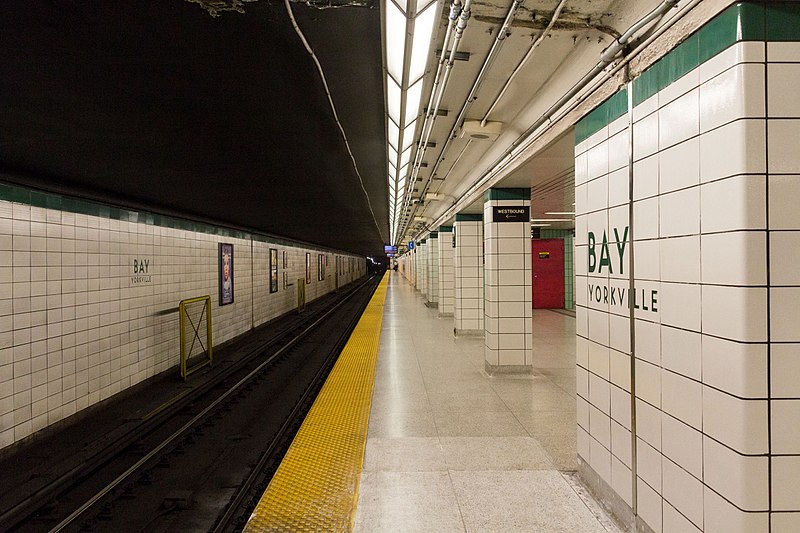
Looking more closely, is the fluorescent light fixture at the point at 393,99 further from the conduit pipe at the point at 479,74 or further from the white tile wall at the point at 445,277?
the white tile wall at the point at 445,277

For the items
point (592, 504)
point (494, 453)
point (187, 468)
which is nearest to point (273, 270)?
point (187, 468)

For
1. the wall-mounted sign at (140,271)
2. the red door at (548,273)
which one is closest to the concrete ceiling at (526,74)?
the wall-mounted sign at (140,271)

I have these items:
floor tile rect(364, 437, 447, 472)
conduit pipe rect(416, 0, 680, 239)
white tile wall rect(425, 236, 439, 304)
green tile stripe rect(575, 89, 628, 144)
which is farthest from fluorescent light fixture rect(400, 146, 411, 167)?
white tile wall rect(425, 236, 439, 304)

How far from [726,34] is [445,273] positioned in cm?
1198

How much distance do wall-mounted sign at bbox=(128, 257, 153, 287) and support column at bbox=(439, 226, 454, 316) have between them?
8468 mm

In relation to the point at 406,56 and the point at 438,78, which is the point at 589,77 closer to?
the point at 438,78

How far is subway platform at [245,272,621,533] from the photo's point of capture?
301 cm

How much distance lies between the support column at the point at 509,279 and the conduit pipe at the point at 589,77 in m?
0.62

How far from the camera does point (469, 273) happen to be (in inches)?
414

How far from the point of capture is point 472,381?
21.8 feet

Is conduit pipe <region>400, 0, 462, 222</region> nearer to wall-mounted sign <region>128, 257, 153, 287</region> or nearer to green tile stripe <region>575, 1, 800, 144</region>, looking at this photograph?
green tile stripe <region>575, 1, 800, 144</region>

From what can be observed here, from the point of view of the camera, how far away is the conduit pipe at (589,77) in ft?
7.82

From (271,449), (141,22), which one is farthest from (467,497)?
(141,22)

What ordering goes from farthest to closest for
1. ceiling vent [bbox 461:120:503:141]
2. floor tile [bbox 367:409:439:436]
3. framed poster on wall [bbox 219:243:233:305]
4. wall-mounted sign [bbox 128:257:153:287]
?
1. framed poster on wall [bbox 219:243:233:305]
2. wall-mounted sign [bbox 128:257:153:287]
3. ceiling vent [bbox 461:120:503:141]
4. floor tile [bbox 367:409:439:436]
